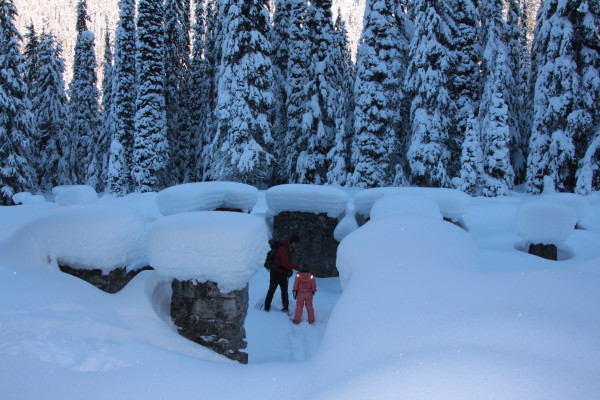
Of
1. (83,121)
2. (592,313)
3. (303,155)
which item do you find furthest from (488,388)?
(83,121)

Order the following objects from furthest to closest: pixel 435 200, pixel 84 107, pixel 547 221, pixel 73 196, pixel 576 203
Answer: pixel 84 107
pixel 576 203
pixel 435 200
pixel 73 196
pixel 547 221

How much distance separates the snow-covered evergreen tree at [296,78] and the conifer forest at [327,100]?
10 centimetres

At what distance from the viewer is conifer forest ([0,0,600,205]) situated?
1781 cm

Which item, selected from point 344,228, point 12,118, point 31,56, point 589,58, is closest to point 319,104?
point 589,58

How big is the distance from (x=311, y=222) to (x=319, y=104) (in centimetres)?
1333

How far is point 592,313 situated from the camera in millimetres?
2209

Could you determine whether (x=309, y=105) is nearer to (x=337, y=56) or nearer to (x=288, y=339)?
(x=337, y=56)

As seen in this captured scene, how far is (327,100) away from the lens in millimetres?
22156

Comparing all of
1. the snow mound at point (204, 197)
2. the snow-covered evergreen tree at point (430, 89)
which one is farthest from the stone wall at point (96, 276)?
the snow-covered evergreen tree at point (430, 89)

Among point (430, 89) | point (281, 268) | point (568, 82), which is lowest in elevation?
point (281, 268)

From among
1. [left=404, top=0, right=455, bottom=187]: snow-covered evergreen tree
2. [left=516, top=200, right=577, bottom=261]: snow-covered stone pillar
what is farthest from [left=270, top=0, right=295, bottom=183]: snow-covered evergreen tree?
[left=516, top=200, right=577, bottom=261]: snow-covered stone pillar

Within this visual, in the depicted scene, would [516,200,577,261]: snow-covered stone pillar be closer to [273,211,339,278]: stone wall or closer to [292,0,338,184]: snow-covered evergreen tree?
[273,211,339,278]: stone wall

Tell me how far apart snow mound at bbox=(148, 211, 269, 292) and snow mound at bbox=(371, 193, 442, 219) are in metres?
3.23

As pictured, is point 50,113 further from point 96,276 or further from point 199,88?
point 96,276
